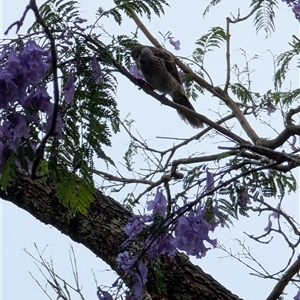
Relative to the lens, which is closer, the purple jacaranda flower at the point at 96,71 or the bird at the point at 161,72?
the purple jacaranda flower at the point at 96,71

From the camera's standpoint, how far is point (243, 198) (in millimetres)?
1494

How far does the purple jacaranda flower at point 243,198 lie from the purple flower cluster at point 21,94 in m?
0.53

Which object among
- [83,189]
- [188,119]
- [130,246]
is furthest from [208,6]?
[83,189]

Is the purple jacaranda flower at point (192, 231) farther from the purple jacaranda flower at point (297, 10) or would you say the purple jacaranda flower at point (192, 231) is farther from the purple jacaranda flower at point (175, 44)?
the purple jacaranda flower at point (175, 44)

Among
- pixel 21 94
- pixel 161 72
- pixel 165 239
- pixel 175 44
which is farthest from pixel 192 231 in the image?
pixel 161 72

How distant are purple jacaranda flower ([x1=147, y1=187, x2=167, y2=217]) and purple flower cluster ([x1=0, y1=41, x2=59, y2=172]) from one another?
14.3 inches

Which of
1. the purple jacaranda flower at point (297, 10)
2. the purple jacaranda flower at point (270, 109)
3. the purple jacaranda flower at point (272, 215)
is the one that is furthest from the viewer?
the purple jacaranda flower at point (270, 109)

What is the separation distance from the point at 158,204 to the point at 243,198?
216 mm

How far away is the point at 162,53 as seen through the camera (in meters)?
2.83

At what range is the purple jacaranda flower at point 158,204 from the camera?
1382 mm

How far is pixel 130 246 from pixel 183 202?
0.19 meters

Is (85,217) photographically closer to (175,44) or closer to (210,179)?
(175,44)

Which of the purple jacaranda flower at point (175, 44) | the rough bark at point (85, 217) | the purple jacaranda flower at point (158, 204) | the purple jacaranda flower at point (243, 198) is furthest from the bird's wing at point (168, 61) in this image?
the purple jacaranda flower at point (158, 204)

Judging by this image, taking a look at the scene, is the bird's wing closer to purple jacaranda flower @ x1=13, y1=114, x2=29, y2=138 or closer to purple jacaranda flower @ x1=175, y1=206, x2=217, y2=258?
purple jacaranda flower @ x1=175, y1=206, x2=217, y2=258
